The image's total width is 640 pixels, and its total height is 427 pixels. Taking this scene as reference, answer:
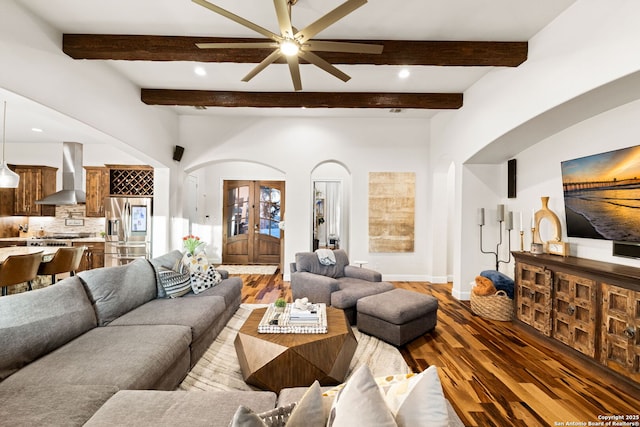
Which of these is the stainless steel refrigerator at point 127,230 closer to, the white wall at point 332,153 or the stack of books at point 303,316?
the white wall at point 332,153

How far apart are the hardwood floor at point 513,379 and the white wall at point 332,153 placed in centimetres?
229

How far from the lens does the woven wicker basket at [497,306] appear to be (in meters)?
3.76

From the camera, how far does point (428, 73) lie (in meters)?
3.95

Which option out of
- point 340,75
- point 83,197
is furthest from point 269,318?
point 83,197

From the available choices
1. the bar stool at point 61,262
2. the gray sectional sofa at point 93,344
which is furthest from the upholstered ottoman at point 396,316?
the bar stool at point 61,262

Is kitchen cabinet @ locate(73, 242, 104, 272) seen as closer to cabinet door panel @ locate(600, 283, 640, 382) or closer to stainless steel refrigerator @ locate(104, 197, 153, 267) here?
stainless steel refrigerator @ locate(104, 197, 153, 267)

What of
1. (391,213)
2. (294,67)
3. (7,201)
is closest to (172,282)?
(294,67)

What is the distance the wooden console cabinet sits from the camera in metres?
2.29

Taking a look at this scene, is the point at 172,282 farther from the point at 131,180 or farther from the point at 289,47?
the point at 131,180

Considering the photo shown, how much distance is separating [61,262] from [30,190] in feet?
11.5

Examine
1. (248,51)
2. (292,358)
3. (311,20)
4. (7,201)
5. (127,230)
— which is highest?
(311,20)

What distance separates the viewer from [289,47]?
93.4 inches

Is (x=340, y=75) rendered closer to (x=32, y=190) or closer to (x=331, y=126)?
(x=331, y=126)

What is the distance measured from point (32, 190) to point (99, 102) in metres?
4.47
